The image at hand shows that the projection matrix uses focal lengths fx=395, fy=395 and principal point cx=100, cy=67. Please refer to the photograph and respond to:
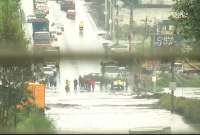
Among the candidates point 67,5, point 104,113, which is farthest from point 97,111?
point 67,5

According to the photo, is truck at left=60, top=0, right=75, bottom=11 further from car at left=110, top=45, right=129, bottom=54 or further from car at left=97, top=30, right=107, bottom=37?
car at left=110, top=45, right=129, bottom=54

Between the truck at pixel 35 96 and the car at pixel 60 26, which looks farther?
the car at pixel 60 26

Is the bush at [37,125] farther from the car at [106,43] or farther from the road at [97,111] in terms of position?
the car at [106,43]

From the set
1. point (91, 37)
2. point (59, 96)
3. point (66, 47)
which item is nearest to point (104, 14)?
point (91, 37)

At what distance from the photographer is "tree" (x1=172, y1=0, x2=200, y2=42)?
4.04ft

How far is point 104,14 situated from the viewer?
1.41 m

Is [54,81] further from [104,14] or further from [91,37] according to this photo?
[104,14]

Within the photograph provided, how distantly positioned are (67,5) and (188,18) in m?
0.42

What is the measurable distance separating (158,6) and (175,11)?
0.21ft

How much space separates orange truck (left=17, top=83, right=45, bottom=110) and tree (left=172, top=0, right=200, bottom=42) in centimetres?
48

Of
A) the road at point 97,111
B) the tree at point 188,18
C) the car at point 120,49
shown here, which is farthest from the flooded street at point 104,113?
the tree at point 188,18

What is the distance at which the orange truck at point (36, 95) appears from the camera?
1.21 metres

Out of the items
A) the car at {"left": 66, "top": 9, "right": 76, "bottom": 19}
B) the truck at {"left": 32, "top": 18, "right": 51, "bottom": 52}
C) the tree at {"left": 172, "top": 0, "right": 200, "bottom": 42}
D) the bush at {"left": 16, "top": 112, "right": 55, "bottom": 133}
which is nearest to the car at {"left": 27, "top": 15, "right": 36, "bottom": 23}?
the truck at {"left": 32, "top": 18, "right": 51, "bottom": 52}

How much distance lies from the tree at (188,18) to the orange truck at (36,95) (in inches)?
19.0
